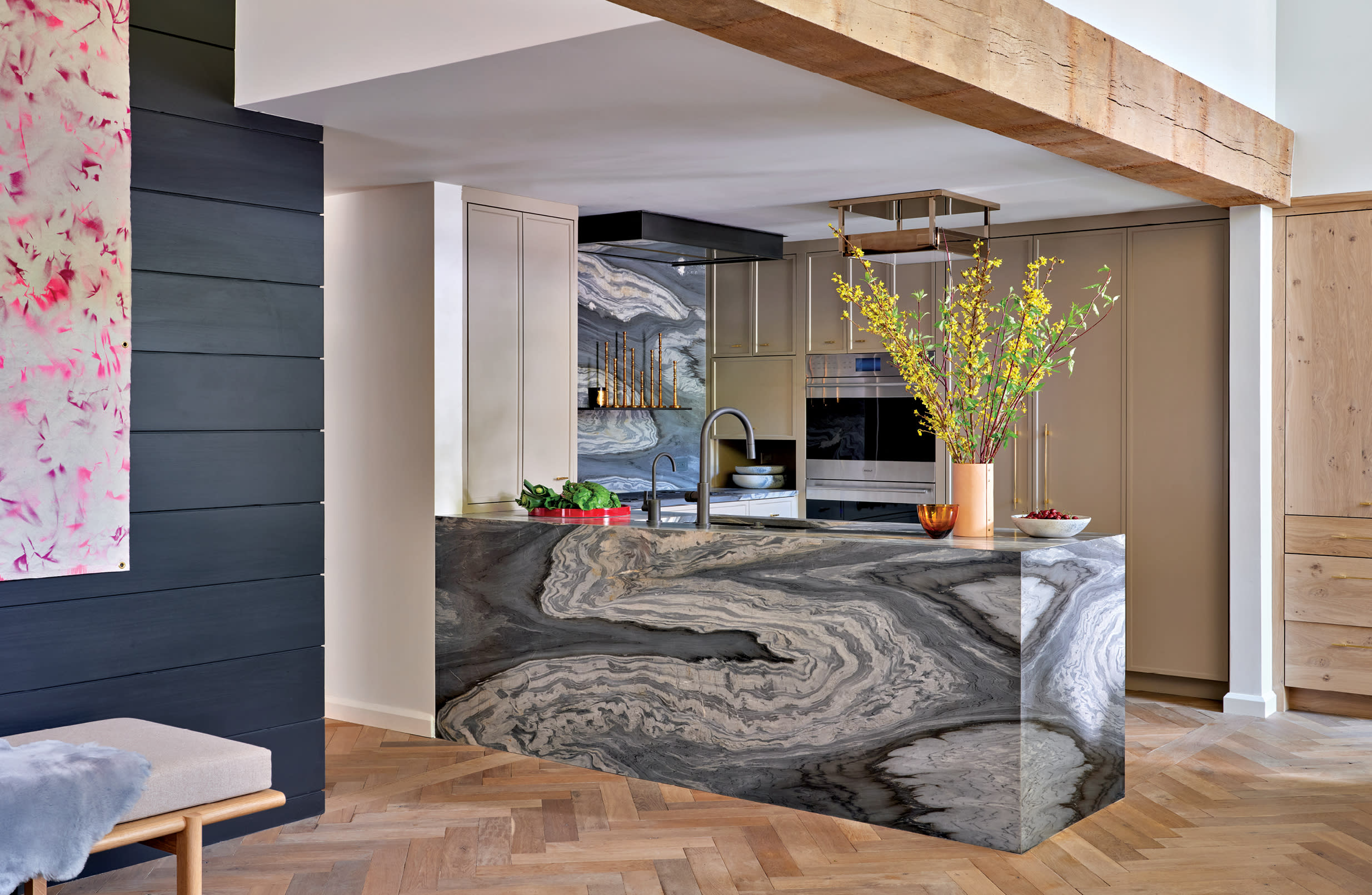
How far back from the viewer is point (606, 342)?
6895mm

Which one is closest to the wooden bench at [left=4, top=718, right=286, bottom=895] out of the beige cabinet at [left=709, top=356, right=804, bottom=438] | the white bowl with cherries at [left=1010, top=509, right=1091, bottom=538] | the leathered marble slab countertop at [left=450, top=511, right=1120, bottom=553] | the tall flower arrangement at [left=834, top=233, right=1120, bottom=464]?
the leathered marble slab countertop at [left=450, top=511, right=1120, bottom=553]

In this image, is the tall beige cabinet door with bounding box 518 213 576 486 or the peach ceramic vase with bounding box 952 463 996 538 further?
the tall beige cabinet door with bounding box 518 213 576 486

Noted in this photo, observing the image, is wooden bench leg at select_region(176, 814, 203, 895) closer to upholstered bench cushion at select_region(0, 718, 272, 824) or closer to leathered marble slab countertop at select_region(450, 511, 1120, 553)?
upholstered bench cushion at select_region(0, 718, 272, 824)

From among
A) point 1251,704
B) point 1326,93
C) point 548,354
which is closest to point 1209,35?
point 1326,93

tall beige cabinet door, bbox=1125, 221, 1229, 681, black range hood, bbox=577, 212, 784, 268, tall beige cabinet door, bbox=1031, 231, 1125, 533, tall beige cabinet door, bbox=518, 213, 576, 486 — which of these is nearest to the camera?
tall beige cabinet door, bbox=518, 213, 576, 486

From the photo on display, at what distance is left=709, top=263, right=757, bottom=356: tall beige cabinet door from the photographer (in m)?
7.32

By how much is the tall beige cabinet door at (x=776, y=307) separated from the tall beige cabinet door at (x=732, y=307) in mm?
57

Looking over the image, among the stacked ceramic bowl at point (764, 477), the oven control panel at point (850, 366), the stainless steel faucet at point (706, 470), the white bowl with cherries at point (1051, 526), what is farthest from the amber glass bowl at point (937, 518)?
the stacked ceramic bowl at point (764, 477)

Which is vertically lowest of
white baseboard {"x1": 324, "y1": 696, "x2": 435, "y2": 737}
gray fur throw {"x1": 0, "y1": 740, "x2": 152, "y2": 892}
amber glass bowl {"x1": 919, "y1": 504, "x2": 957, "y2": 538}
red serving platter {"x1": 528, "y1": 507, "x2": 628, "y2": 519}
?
white baseboard {"x1": 324, "y1": 696, "x2": 435, "y2": 737}

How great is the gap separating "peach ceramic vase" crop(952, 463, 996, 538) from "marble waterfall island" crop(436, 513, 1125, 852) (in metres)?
0.08

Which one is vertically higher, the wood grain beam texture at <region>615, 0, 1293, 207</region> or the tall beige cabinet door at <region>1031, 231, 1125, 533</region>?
the wood grain beam texture at <region>615, 0, 1293, 207</region>

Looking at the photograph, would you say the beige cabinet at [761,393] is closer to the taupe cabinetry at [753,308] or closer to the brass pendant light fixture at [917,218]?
the taupe cabinetry at [753,308]

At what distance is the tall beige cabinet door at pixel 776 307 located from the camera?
23.5 ft

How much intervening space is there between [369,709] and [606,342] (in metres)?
→ 2.44
